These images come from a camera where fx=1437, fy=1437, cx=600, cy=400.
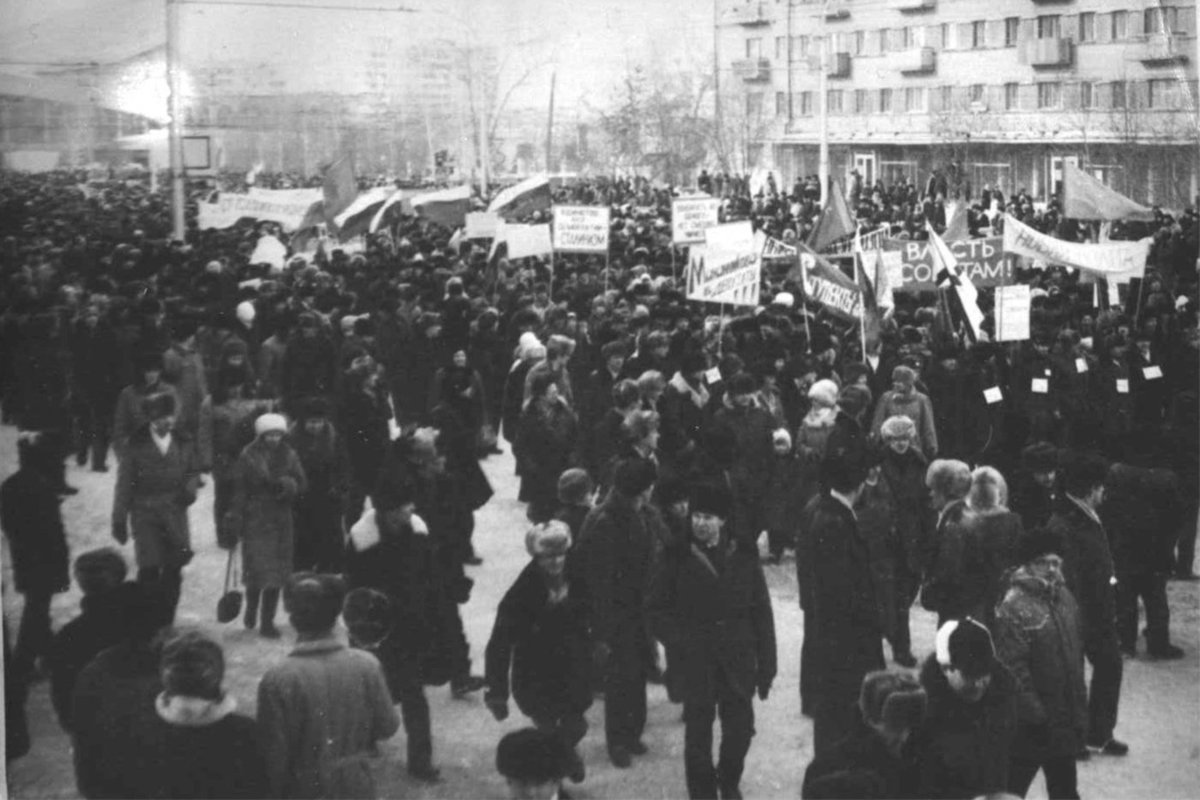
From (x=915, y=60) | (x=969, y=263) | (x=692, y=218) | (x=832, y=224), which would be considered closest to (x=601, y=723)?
(x=969, y=263)

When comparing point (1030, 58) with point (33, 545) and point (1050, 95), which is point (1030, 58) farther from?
point (33, 545)

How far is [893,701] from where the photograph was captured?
4582mm

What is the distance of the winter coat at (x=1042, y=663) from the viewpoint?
5660 mm

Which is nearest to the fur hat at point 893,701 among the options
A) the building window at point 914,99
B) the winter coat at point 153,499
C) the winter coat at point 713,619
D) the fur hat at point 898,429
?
the winter coat at point 713,619

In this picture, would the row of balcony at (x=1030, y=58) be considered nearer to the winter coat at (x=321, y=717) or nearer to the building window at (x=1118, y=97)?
the building window at (x=1118, y=97)

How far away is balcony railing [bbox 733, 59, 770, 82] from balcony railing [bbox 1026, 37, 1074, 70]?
4.68m

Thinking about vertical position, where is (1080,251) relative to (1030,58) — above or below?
below

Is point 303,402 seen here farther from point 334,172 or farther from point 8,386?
point 334,172

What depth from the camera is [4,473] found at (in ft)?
22.6

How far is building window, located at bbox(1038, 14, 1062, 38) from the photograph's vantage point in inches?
657

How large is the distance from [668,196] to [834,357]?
17.7 metres

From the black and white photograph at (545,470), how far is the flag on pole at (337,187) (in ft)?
0.16

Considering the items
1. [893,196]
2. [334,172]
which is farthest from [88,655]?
[893,196]

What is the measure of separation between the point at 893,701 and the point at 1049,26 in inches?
565
